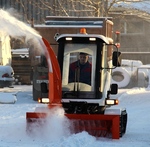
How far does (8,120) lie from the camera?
1419 centimetres

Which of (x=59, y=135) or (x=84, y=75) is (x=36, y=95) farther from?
(x=59, y=135)

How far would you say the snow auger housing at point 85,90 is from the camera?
35.6 feet

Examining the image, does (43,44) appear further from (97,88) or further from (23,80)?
(23,80)

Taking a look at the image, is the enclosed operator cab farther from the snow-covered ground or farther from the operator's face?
the snow-covered ground

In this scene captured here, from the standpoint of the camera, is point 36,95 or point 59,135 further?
point 36,95

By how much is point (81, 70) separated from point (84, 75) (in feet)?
0.37

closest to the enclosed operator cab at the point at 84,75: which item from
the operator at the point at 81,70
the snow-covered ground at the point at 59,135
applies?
the operator at the point at 81,70

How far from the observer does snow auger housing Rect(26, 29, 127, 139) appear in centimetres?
1084

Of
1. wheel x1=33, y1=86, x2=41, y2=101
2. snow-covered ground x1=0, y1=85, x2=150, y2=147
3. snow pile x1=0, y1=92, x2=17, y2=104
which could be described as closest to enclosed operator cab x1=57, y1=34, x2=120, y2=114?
snow-covered ground x1=0, y1=85, x2=150, y2=147

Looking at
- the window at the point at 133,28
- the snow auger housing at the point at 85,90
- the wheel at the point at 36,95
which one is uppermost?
the snow auger housing at the point at 85,90

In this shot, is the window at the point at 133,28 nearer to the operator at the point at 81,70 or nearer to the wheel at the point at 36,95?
the wheel at the point at 36,95

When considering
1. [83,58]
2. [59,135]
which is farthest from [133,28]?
[59,135]

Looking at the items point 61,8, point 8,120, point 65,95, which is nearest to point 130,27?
point 61,8

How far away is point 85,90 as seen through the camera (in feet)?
37.0
